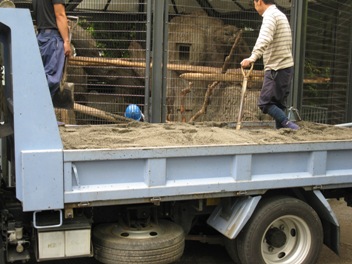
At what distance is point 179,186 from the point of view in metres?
3.64

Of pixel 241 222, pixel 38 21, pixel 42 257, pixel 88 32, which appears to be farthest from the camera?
pixel 88 32

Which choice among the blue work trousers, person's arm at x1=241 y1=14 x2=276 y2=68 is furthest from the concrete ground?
person's arm at x1=241 y1=14 x2=276 y2=68

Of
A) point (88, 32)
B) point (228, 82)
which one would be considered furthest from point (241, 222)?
point (88, 32)

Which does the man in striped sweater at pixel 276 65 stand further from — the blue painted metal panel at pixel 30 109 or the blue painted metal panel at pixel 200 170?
the blue painted metal panel at pixel 30 109

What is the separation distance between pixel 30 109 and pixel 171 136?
4.19 feet

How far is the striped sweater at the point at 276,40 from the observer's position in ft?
16.8

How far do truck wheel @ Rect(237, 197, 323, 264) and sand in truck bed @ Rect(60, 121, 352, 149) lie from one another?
58 centimetres

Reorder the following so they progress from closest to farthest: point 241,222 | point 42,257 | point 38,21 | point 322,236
Result: point 42,257, point 241,222, point 322,236, point 38,21

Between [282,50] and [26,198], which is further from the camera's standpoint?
[282,50]

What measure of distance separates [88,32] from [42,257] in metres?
5.00

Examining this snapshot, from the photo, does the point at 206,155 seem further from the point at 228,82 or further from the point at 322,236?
the point at 228,82

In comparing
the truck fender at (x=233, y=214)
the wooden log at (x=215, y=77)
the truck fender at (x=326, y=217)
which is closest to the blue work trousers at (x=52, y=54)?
the truck fender at (x=233, y=214)

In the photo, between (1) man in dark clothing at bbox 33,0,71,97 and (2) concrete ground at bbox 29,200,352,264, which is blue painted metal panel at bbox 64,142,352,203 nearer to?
(2) concrete ground at bbox 29,200,352,264

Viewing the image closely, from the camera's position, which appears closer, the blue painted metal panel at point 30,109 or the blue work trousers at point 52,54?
the blue painted metal panel at point 30,109
